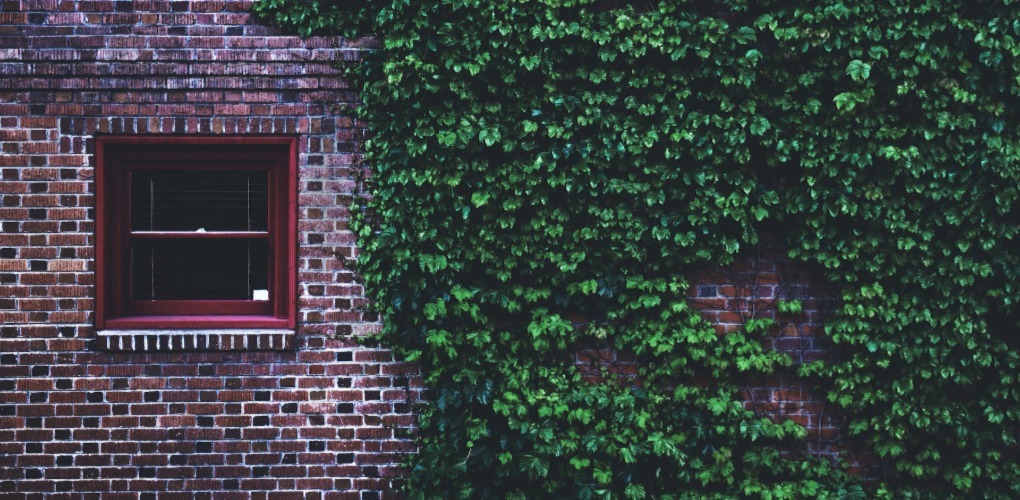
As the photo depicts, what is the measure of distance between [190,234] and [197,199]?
0.76 feet

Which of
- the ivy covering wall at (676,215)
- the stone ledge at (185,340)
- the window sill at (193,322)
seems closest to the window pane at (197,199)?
the window sill at (193,322)

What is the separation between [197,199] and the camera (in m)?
4.80

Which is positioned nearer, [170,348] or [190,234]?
[170,348]

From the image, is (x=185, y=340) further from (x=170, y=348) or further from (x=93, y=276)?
(x=93, y=276)

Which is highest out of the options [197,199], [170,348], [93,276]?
[197,199]

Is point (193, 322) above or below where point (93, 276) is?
below

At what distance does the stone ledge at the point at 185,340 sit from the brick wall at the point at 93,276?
6 centimetres

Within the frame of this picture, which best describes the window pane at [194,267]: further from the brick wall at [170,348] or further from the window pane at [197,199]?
the brick wall at [170,348]

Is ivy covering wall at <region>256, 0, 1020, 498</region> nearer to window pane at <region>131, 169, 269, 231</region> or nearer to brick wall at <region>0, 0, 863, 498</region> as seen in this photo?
brick wall at <region>0, 0, 863, 498</region>

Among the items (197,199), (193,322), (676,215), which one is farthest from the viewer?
(197,199)

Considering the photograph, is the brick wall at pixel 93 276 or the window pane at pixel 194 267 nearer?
the brick wall at pixel 93 276

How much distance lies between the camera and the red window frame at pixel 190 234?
465 centimetres

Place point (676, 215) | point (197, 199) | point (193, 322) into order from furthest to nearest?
point (197, 199)
point (193, 322)
point (676, 215)

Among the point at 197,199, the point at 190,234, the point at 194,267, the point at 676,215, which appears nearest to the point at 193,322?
the point at 194,267
